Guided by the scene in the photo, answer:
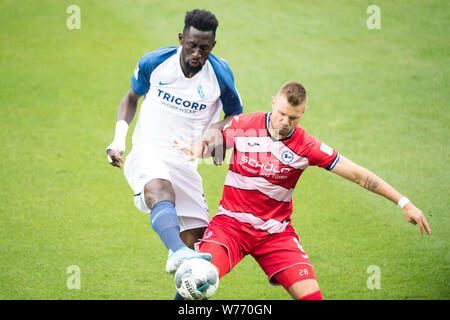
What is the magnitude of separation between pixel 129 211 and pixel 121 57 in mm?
5108

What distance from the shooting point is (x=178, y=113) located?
4.79m

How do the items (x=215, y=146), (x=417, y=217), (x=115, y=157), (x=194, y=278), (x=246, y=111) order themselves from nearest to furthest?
(x=194, y=278), (x=417, y=217), (x=215, y=146), (x=115, y=157), (x=246, y=111)

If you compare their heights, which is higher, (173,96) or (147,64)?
(147,64)

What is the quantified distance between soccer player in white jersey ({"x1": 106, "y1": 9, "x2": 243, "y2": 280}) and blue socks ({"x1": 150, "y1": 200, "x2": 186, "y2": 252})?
0.27 m

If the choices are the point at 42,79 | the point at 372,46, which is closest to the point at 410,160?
the point at 372,46

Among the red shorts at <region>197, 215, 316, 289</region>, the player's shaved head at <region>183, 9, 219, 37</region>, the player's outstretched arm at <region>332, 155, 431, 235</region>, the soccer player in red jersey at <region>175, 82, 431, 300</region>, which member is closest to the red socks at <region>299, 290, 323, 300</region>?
the soccer player in red jersey at <region>175, 82, 431, 300</region>

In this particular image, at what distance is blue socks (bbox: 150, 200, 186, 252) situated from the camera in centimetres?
383

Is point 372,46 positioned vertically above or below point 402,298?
above

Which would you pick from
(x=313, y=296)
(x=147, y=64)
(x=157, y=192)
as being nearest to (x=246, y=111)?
(x=147, y=64)

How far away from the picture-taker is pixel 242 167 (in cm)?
449

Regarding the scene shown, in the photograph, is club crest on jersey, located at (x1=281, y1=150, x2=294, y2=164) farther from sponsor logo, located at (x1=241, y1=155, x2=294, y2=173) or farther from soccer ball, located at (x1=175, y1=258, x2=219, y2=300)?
soccer ball, located at (x1=175, y1=258, x2=219, y2=300)

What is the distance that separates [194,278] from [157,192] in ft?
2.81

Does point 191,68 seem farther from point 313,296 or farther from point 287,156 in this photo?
point 313,296

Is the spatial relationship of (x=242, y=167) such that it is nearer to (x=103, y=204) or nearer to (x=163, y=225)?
(x=163, y=225)
